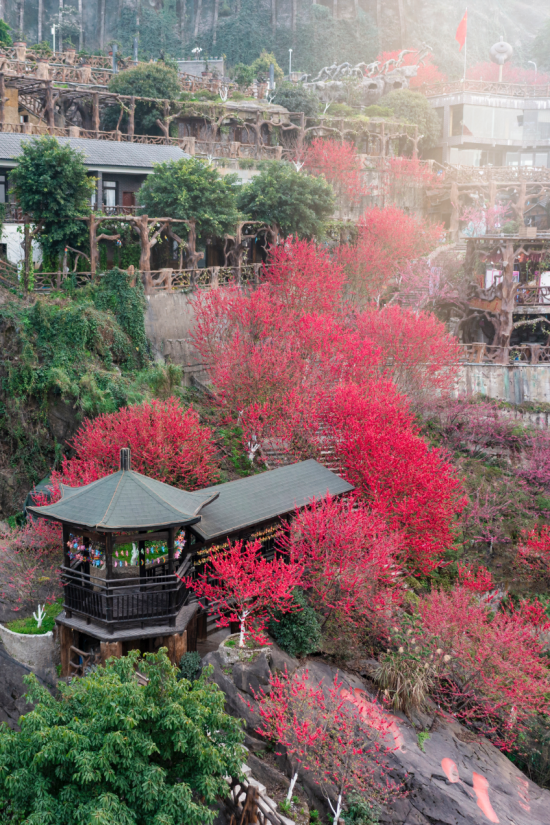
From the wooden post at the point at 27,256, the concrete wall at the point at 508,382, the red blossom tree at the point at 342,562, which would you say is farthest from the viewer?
the concrete wall at the point at 508,382

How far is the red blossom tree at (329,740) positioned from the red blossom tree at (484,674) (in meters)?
3.63

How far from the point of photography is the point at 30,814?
12266 millimetres

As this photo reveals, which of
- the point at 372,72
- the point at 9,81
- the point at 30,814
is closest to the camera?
the point at 30,814

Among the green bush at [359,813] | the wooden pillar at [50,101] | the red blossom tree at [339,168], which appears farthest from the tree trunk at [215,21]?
the green bush at [359,813]

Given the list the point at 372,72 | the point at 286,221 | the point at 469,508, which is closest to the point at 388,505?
the point at 469,508

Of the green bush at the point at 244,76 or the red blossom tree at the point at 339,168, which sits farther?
the green bush at the point at 244,76

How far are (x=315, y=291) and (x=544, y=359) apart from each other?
15.6 metres

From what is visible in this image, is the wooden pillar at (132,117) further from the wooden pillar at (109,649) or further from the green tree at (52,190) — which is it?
the wooden pillar at (109,649)

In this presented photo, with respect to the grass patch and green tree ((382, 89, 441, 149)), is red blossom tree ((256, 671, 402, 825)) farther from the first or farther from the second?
green tree ((382, 89, 441, 149))

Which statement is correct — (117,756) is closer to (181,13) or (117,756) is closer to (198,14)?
(198,14)

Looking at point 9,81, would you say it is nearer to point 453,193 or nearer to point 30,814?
point 453,193

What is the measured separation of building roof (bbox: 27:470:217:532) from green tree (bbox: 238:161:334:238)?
26898 millimetres

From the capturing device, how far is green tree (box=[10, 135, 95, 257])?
34.6 meters

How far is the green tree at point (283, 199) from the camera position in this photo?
4169 cm
